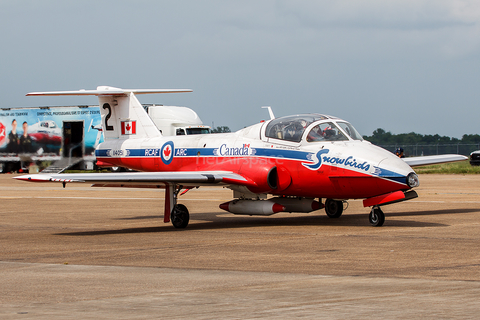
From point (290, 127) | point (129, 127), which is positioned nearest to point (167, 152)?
point (129, 127)

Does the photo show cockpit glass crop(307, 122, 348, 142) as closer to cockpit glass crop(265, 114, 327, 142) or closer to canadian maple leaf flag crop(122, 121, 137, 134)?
cockpit glass crop(265, 114, 327, 142)

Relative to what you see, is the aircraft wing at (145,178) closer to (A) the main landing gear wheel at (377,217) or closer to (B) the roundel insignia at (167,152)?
(B) the roundel insignia at (167,152)

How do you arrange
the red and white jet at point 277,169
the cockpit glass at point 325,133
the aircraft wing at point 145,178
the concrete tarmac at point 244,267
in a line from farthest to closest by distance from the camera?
the cockpit glass at point 325,133, the red and white jet at point 277,169, the aircraft wing at point 145,178, the concrete tarmac at point 244,267

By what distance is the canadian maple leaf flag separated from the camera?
19.6 meters

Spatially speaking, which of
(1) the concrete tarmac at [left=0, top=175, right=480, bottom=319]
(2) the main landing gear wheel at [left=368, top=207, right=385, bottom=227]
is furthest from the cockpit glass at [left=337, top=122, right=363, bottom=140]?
(1) the concrete tarmac at [left=0, top=175, right=480, bottom=319]

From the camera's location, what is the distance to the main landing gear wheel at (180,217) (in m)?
16.0

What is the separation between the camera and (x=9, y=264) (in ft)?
33.2

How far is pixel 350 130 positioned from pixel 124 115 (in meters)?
7.43

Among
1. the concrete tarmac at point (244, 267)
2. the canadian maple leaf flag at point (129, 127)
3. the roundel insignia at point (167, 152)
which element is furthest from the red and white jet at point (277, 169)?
the canadian maple leaf flag at point (129, 127)

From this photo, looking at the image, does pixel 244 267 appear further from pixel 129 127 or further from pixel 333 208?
pixel 129 127

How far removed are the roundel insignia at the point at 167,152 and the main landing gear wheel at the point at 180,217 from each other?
2.35m

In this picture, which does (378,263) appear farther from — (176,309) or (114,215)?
(114,215)

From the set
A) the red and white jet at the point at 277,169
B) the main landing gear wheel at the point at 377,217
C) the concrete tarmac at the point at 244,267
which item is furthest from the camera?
the main landing gear wheel at the point at 377,217

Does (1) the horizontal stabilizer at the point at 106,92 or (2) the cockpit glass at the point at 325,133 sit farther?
(1) the horizontal stabilizer at the point at 106,92
